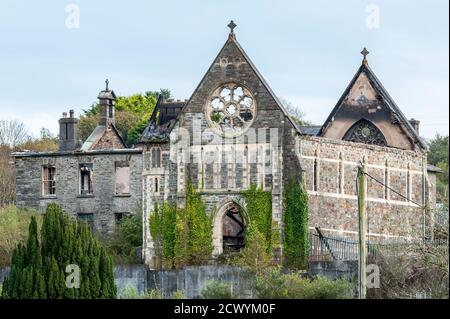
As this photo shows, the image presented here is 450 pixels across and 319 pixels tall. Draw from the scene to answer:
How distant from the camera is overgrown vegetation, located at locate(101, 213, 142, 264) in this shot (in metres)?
88.9

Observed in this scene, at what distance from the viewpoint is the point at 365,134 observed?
313 feet

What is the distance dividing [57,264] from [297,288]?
872cm

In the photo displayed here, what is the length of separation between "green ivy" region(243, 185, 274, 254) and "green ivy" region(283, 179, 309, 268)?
2.26ft

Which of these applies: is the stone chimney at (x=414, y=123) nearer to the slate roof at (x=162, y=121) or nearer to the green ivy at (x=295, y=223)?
the slate roof at (x=162, y=121)

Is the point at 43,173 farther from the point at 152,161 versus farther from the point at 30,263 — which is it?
the point at 30,263

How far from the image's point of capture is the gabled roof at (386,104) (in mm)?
94500

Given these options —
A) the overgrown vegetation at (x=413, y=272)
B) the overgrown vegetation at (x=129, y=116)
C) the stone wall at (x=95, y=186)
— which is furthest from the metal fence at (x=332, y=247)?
the overgrown vegetation at (x=129, y=116)

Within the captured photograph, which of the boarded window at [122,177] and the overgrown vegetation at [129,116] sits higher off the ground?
the overgrown vegetation at [129,116]

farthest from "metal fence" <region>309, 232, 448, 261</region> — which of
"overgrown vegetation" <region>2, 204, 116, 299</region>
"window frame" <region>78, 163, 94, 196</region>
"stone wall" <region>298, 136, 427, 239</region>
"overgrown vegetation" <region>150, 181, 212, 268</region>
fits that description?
"window frame" <region>78, 163, 94, 196</region>

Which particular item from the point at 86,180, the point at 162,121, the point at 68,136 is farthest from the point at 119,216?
the point at 162,121

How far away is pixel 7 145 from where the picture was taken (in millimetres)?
128500

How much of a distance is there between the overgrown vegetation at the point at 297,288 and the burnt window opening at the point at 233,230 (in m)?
13.6
